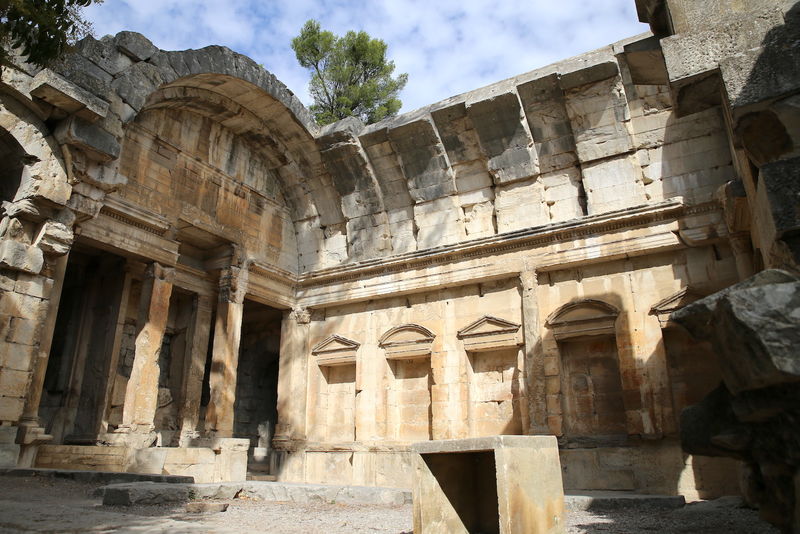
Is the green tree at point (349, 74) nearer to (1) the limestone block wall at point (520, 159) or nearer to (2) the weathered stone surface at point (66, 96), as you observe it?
(1) the limestone block wall at point (520, 159)

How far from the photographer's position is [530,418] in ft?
34.1

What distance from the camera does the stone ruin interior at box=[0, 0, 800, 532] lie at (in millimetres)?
8758

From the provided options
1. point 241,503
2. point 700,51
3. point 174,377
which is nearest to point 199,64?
point 174,377

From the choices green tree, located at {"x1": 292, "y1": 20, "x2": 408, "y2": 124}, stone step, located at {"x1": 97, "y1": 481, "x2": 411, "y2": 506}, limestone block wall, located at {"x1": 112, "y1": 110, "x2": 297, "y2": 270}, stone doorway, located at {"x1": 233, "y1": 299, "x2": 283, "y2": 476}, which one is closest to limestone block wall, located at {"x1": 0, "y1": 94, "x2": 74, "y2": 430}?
limestone block wall, located at {"x1": 112, "y1": 110, "x2": 297, "y2": 270}

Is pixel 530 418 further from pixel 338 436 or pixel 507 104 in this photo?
pixel 507 104

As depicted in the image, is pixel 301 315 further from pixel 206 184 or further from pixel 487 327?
pixel 487 327

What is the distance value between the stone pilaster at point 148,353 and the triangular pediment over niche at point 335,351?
147 inches

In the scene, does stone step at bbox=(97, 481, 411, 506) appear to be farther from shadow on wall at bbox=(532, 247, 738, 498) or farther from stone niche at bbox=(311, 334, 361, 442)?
stone niche at bbox=(311, 334, 361, 442)

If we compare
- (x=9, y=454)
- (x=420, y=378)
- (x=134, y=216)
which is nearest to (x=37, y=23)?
(x=9, y=454)

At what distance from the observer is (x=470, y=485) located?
5059mm

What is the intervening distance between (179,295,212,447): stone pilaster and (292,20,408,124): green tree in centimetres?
865

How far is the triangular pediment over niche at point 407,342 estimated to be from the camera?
12039mm

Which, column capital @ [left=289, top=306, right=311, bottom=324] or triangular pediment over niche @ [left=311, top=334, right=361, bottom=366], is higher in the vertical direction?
column capital @ [left=289, top=306, right=311, bottom=324]

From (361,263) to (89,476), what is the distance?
6.86m
